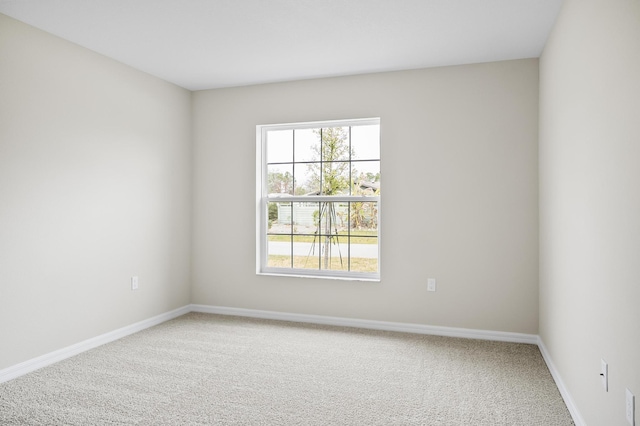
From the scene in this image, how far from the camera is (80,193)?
11.3 ft

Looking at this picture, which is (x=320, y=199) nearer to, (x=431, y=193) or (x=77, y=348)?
(x=431, y=193)

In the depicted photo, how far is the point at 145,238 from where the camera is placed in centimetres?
415

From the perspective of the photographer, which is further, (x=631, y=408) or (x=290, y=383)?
(x=290, y=383)

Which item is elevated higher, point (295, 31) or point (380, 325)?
point (295, 31)

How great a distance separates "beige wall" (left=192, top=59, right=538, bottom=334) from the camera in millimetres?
3676

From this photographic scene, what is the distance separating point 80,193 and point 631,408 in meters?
3.68

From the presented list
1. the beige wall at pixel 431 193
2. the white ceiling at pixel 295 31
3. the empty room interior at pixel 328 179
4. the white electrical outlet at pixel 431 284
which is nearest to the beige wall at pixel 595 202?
the empty room interior at pixel 328 179

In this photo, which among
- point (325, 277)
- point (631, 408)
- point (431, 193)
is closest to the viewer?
point (631, 408)

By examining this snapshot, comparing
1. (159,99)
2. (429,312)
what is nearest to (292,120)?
(159,99)

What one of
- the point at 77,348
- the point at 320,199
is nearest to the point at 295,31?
the point at 320,199

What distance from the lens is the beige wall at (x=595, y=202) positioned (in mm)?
1582

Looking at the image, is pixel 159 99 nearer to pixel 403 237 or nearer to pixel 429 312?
pixel 403 237

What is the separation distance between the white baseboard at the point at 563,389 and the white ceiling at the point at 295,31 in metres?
2.35

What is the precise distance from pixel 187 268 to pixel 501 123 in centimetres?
349
